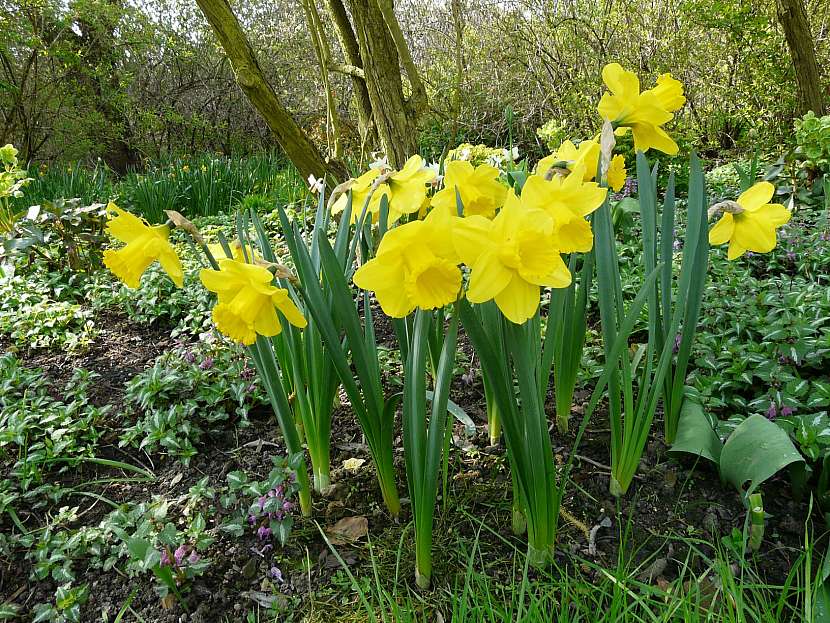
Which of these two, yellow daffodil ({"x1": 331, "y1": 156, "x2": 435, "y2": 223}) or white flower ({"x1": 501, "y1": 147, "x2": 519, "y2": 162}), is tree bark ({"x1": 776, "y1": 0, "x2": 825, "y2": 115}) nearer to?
white flower ({"x1": 501, "y1": 147, "x2": 519, "y2": 162})

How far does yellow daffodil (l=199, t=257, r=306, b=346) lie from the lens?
1.03 m

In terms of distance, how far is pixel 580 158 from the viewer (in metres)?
1.14

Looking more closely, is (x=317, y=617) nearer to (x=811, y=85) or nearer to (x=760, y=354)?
(x=760, y=354)

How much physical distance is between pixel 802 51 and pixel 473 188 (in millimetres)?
4216

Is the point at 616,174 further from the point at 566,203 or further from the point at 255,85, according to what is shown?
the point at 255,85

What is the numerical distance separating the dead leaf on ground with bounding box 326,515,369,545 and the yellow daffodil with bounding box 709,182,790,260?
1.04 metres

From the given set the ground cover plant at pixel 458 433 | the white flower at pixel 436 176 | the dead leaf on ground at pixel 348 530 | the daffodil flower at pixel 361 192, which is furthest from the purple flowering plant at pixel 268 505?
the white flower at pixel 436 176

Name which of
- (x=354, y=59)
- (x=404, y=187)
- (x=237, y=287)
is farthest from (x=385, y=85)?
(x=237, y=287)

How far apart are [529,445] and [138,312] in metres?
2.37

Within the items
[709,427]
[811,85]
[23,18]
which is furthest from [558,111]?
[23,18]

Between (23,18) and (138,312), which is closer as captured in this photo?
(138,312)

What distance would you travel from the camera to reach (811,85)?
4.16 metres

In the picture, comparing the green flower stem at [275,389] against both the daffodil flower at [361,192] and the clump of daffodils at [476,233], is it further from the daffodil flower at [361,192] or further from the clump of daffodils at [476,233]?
the daffodil flower at [361,192]

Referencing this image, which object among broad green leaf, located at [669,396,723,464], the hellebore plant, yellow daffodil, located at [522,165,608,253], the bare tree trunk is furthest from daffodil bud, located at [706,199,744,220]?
the bare tree trunk
